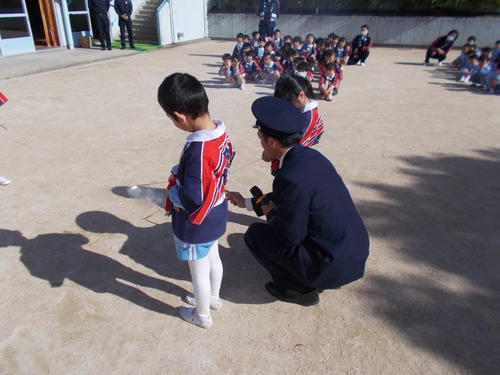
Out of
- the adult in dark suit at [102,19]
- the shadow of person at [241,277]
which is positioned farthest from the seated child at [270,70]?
→ the shadow of person at [241,277]

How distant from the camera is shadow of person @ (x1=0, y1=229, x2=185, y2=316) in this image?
8.61ft

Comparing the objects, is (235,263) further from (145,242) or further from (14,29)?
(14,29)

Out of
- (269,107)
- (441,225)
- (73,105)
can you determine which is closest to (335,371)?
(269,107)

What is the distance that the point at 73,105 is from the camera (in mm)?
6914

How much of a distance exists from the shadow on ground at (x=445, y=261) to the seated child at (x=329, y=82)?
141 inches

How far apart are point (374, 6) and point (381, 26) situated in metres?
1.26

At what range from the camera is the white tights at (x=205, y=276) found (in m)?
2.12

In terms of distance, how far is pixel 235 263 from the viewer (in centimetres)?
293

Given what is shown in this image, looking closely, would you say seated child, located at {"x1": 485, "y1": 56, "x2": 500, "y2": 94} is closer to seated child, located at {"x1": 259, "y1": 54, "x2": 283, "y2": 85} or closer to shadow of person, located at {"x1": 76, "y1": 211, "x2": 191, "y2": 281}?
seated child, located at {"x1": 259, "y1": 54, "x2": 283, "y2": 85}

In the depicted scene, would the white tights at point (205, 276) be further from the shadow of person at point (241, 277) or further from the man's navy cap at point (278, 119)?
the man's navy cap at point (278, 119)

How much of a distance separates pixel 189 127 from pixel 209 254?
0.77 metres

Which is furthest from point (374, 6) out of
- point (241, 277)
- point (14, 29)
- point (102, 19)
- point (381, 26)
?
point (241, 277)

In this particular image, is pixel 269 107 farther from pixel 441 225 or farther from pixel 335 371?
pixel 441 225

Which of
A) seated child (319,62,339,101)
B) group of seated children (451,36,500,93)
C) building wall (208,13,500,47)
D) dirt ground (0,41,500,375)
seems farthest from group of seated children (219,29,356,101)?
building wall (208,13,500,47)
